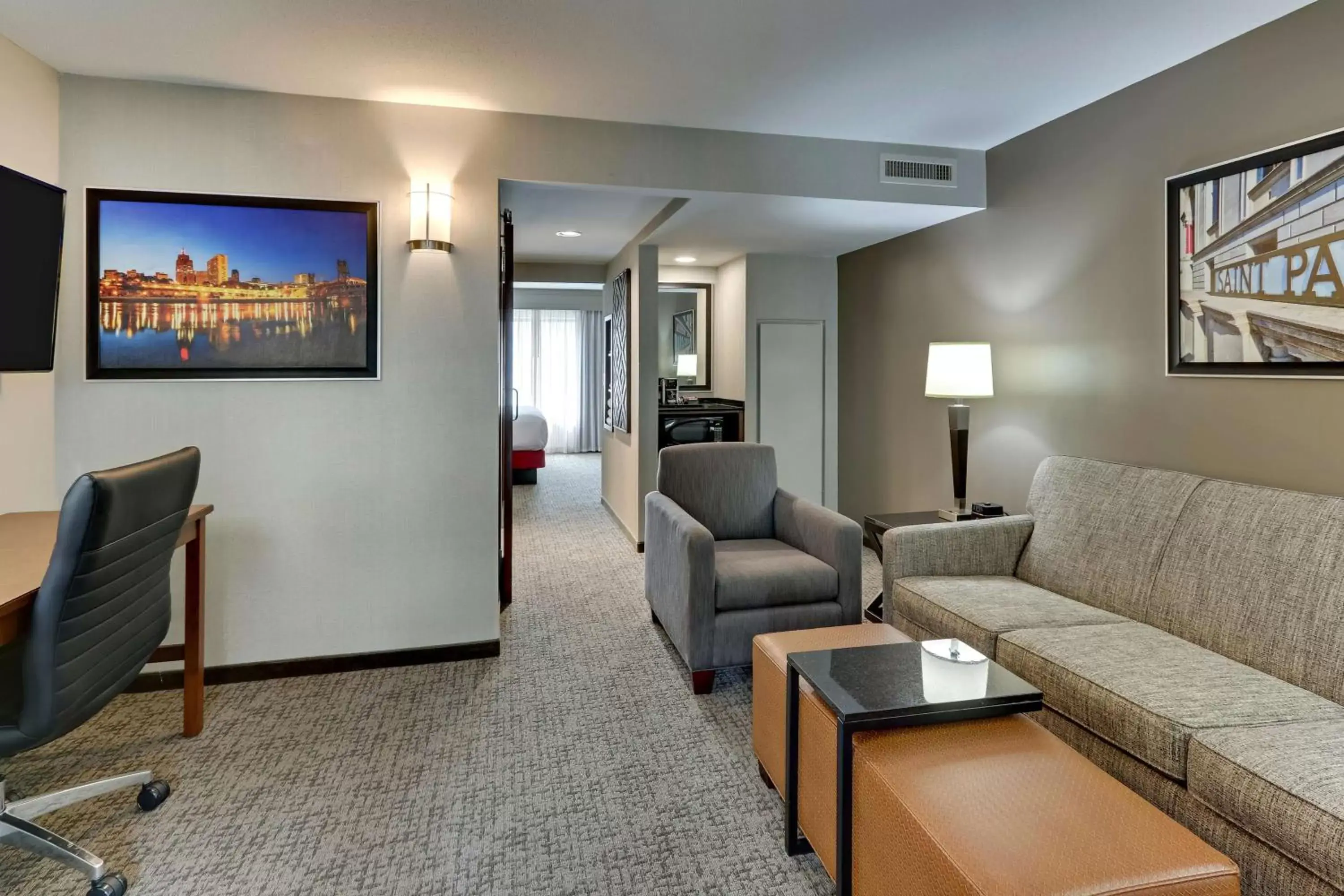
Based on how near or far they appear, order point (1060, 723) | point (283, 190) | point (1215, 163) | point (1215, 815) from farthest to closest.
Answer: point (283, 190) → point (1215, 163) → point (1060, 723) → point (1215, 815)

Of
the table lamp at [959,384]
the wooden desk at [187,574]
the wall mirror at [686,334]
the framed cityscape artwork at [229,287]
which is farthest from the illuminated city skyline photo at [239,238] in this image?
the wall mirror at [686,334]

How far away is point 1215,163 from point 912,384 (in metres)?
2.13

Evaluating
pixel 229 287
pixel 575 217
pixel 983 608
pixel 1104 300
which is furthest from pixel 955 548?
pixel 229 287

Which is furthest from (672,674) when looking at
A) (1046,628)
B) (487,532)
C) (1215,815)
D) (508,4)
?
(508,4)

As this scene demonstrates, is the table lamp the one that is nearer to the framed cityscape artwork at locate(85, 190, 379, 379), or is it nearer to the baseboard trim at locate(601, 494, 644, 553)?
the baseboard trim at locate(601, 494, 644, 553)

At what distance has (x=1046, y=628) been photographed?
2330 mm

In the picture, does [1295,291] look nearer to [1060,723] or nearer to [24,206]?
[1060,723]

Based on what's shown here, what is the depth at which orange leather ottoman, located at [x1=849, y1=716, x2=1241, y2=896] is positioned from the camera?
45.9 inches

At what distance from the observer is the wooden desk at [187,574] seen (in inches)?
67.1

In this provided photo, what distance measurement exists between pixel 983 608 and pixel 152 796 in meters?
2.65

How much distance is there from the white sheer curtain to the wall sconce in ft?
24.0

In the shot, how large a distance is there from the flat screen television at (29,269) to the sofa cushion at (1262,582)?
3831 millimetres

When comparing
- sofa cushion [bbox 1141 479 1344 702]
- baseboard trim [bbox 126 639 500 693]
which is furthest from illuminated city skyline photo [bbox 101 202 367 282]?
sofa cushion [bbox 1141 479 1344 702]

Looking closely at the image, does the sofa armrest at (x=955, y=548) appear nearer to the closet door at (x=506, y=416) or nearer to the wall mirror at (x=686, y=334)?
the closet door at (x=506, y=416)
